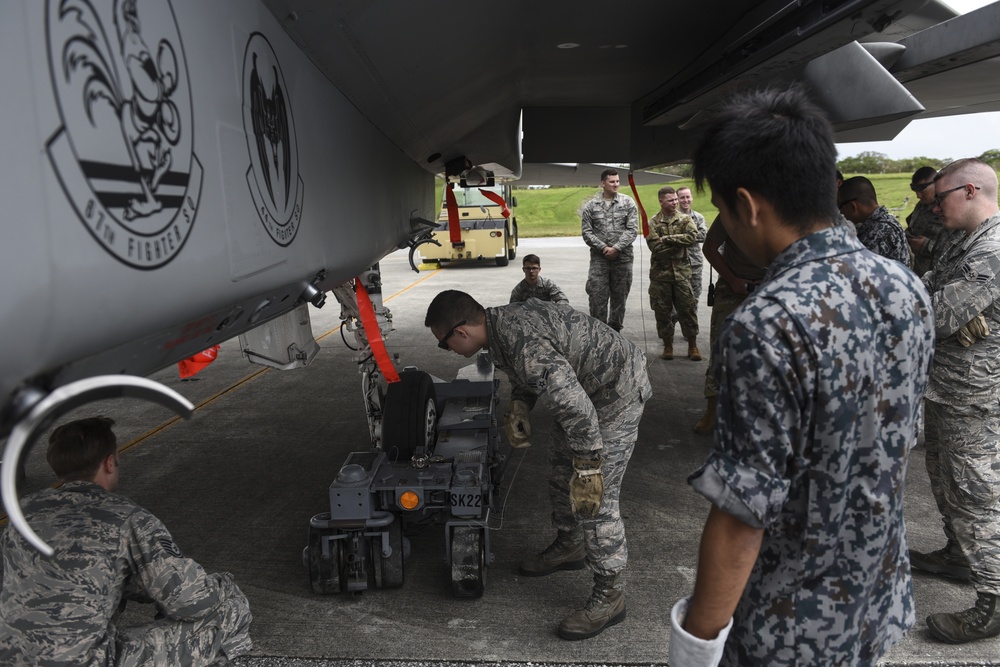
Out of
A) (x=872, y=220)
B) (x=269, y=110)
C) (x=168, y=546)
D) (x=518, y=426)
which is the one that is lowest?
(x=168, y=546)

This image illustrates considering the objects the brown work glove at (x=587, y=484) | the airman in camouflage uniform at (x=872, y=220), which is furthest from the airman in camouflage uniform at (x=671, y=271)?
the brown work glove at (x=587, y=484)

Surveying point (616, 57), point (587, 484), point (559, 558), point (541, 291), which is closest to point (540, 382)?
point (587, 484)

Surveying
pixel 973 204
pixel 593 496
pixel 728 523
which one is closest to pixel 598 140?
pixel 973 204

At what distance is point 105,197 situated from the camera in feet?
3.56

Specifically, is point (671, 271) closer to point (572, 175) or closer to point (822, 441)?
point (572, 175)

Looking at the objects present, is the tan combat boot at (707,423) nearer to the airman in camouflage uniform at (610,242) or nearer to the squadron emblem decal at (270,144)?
the airman in camouflage uniform at (610,242)

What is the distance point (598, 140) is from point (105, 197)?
5.31 metres

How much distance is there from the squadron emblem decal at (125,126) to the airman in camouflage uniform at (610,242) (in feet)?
21.5

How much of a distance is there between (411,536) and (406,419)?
2.02ft

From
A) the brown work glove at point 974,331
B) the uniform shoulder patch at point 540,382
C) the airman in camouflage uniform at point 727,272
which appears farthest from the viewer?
the airman in camouflage uniform at point 727,272

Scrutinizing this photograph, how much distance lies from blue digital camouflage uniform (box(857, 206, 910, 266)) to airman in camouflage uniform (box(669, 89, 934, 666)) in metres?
2.68

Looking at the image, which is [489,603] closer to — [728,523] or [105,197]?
[728,523]

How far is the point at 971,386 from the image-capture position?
2900 mm

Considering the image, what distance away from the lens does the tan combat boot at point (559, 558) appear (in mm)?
3422
